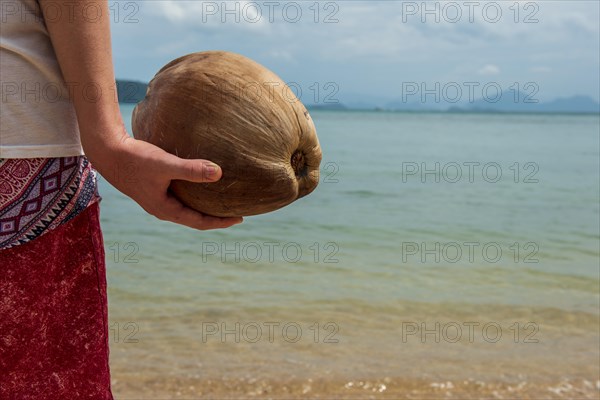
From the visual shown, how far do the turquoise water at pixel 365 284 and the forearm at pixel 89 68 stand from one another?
9.57ft

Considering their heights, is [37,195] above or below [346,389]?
above

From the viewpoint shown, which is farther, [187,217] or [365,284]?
[365,284]

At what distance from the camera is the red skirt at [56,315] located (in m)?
1.24

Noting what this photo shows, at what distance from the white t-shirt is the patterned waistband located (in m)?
0.03

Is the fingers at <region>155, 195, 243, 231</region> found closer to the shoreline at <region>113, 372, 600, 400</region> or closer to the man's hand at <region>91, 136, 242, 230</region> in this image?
the man's hand at <region>91, 136, 242, 230</region>

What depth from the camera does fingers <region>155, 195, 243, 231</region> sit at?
1210 mm

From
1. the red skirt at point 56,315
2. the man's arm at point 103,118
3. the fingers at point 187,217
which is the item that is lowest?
the red skirt at point 56,315

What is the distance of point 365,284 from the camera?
570 centimetres

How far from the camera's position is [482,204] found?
10.6m

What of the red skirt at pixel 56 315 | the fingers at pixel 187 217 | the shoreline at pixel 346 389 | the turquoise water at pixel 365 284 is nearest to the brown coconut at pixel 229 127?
the fingers at pixel 187 217

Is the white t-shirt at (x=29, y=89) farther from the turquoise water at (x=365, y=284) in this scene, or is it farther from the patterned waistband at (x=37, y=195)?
the turquoise water at (x=365, y=284)

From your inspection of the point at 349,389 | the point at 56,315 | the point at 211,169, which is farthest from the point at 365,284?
the point at 211,169

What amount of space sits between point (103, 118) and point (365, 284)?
4720 mm

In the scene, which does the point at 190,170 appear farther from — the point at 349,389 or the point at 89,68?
the point at 349,389
